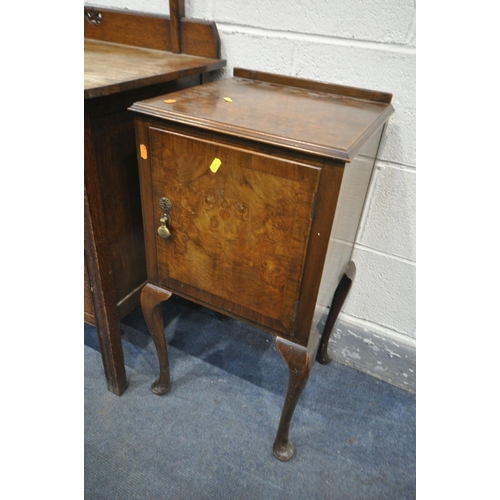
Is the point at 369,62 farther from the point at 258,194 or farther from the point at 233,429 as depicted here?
the point at 233,429

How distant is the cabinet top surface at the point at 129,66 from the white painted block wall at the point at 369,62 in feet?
0.37

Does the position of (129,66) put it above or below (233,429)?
above

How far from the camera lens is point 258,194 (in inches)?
26.2

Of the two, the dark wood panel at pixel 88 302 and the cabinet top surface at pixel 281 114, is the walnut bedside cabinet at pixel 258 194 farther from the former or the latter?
the dark wood panel at pixel 88 302

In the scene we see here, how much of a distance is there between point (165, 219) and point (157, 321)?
311mm

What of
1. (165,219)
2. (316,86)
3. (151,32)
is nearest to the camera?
(165,219)

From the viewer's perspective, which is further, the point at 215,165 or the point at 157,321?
the point at 157,321

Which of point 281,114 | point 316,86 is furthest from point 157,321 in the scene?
point 316,86

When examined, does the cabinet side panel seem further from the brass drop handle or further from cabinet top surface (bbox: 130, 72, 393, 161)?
the brass drop handle

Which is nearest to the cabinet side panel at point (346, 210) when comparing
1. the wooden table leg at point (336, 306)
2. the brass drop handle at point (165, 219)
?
the wooden table leg at point (336, 306)

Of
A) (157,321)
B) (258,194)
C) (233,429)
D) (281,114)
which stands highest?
(281,114)

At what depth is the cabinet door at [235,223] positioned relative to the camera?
647mm

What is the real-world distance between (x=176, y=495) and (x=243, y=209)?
0.69 meters

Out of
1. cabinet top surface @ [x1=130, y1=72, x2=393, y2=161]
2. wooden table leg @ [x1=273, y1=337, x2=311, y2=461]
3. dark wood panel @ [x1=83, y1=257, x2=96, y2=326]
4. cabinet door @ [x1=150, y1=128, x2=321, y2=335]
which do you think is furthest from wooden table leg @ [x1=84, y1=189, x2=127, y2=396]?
wooden table leg @ [x1=273, y1=337, x2=311, y2=461]
